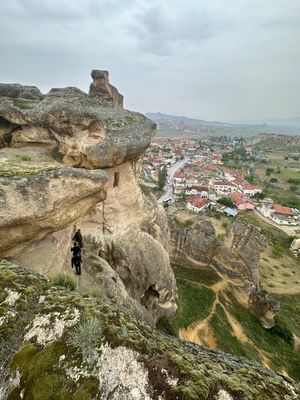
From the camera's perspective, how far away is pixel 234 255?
26219mm

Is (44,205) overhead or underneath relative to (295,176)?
overhead

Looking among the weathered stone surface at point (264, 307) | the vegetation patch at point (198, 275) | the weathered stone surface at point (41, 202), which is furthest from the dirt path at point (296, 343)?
the weathered stone surface at point (41, 202)

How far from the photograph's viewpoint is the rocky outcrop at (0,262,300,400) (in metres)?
4.36

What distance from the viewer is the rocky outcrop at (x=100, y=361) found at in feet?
14.3


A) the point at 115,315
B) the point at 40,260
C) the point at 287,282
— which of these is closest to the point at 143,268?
the point at 40,260

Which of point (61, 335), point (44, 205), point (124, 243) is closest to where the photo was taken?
point (61, 335)

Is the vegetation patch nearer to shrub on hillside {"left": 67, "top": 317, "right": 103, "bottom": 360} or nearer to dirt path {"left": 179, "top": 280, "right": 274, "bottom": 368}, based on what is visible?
dirt path {"left": 179, "top": 280, "right": 274, "bottom": 368}

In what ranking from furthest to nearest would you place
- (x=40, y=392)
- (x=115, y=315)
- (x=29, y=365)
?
(x=115, y=315) < (x=29, y=365) < (x=40, y=392)

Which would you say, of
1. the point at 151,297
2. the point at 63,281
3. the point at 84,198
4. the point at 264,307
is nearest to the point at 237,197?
the point at 264,307

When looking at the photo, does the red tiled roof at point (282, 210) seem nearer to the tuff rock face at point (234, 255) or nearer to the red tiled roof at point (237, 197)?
the red tiled roof at point (237, 197)

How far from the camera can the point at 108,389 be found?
172 inches

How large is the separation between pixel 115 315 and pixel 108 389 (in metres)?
1.41

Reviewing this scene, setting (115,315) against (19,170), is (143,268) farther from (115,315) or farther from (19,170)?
(115,315)

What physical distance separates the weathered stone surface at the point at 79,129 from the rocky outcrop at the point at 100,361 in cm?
1004
